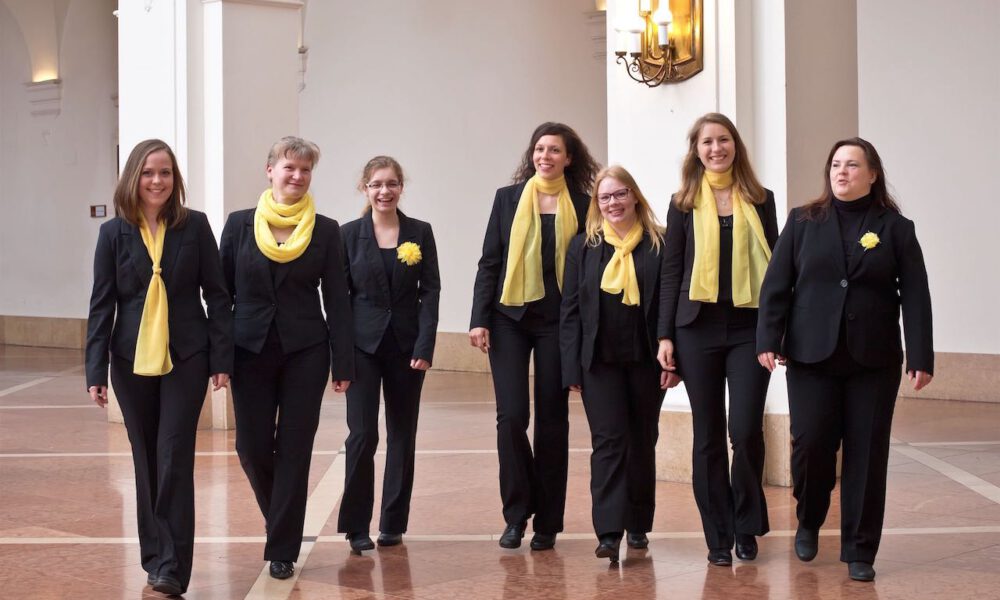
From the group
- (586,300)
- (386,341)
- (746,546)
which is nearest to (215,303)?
(386,341)

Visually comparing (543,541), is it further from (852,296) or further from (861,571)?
(852,296)

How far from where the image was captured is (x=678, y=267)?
5.74m

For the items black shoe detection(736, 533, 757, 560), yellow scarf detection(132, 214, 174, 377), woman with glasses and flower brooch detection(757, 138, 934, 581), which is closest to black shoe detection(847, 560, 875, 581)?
woman with glasses and flower brooch detection(757, 138, 934, 581)

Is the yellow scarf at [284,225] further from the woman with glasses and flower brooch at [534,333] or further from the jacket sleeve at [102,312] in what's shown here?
the woman with glasses and flower brooch at [534,333]

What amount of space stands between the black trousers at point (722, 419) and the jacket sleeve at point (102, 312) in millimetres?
2341

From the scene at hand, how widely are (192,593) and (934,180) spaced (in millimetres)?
8642

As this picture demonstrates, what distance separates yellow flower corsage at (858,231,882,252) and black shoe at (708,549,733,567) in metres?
1.39

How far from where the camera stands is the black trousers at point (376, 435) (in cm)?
601

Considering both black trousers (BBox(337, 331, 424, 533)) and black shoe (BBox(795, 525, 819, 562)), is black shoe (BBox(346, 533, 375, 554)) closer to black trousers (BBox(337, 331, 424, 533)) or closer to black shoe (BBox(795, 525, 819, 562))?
black trousers (BBox(337, 331, 424, 533))

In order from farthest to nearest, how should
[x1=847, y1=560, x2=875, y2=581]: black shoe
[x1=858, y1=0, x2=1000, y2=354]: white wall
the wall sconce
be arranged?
1. [x1=858, y1=0, x2=1000, y2=354]: white wall
2. the wall sconce
3. [x1=847, y1=560, x2=875, y2=581]: black shoe

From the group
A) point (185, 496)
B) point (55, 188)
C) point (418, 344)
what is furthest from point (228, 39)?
point (55, 188)

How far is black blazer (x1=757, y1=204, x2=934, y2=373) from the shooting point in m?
5.30

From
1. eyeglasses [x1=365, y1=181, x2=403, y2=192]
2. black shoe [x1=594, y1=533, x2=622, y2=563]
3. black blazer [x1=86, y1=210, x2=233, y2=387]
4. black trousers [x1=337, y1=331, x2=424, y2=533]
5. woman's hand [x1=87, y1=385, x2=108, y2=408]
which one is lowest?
black shoe [x1=594, y1=533, x2=622, y2=563]

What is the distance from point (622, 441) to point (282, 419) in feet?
4.70
